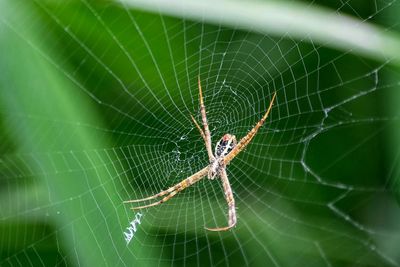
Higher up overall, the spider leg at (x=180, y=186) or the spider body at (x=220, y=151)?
the spider body at (x=220, y=151)

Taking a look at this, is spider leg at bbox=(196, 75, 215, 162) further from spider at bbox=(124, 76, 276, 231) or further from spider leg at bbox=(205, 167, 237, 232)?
spider leg at bbox=(205, 167, 237, 232)

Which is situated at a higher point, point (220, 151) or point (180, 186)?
point (220, 151)

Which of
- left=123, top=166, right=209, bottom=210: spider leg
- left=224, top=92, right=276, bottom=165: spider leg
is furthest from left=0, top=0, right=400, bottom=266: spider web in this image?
left=224, top=92, right=276, bottom=165: spider leg

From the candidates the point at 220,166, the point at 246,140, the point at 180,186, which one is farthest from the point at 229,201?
the point at 246,140

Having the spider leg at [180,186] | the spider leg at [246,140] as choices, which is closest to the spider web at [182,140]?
the spider leg at [180,186]

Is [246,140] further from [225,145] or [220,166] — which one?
[220,166]

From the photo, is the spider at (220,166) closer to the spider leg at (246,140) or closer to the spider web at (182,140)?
the spider leg at (246,140)
